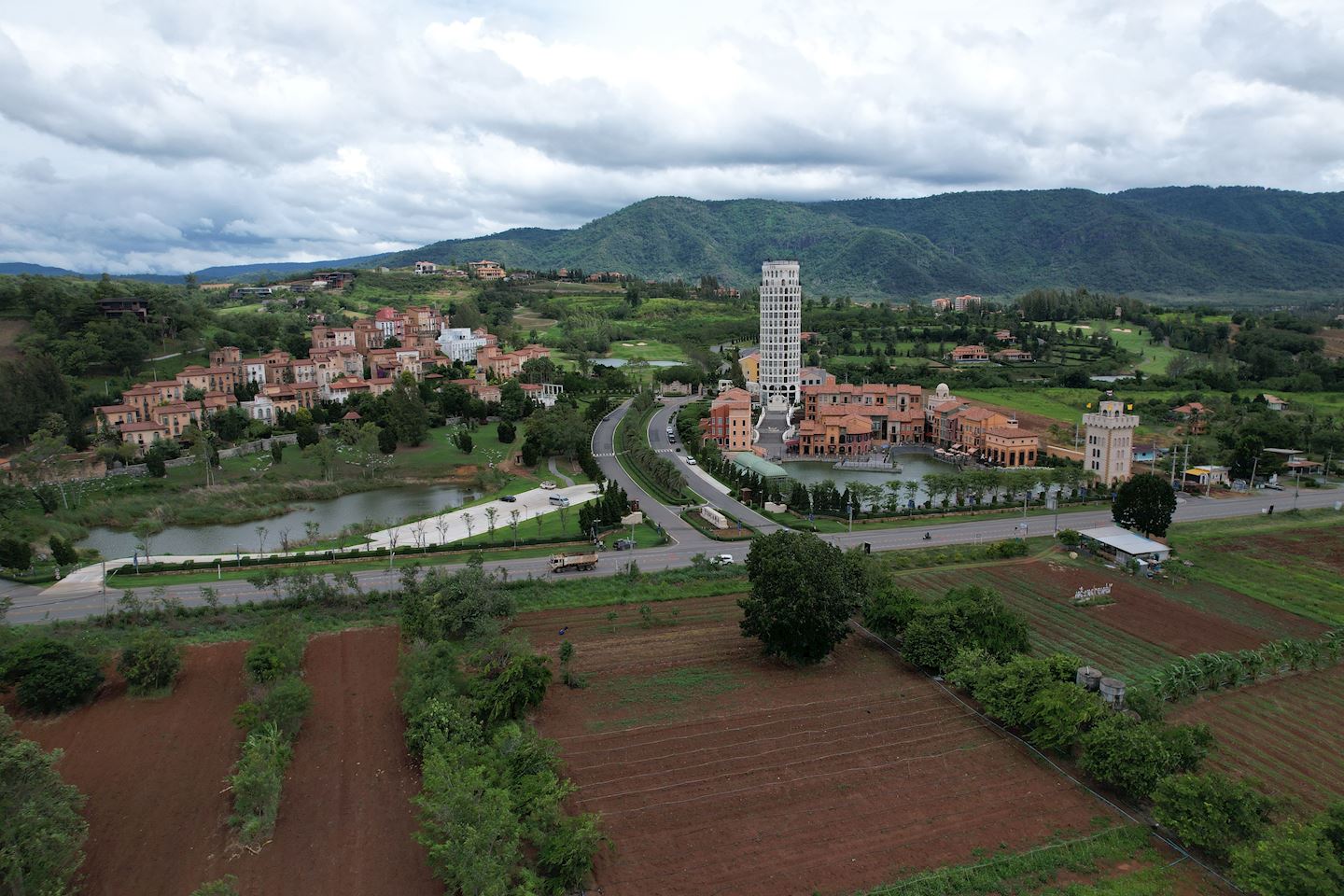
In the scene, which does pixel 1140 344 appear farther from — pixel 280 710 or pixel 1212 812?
pixel 280 710

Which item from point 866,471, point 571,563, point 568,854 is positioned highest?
point 568,854

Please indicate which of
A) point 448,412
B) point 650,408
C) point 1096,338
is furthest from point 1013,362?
point 448,412

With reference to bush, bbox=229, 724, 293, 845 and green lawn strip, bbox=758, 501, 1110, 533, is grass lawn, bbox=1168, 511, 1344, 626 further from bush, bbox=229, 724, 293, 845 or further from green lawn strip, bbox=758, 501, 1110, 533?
bush, bbox=229, 724, 293, 845

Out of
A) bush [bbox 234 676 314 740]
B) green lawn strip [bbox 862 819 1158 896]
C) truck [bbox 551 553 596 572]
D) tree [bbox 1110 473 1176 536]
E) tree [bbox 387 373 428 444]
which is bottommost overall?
green lawn strip [bbox 862 819 1158 896]

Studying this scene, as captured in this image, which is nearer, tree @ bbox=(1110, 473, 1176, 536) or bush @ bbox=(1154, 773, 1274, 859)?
bush @ bbox=(1154, 773, 1274, 859)

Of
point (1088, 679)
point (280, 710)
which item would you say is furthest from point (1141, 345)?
point (280, 710)

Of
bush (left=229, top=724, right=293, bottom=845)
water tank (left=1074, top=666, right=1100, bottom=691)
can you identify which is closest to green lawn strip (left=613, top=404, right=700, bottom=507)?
water tank (left=1074, top=666, right=1100, bottom=691)
